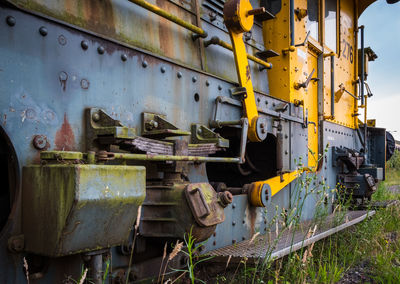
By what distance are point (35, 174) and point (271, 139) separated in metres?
2.70

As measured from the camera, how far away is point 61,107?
1.89 m

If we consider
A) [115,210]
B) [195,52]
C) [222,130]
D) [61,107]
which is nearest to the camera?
[115,210]

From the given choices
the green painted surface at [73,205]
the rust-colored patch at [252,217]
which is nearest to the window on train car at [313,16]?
the rust-colored patch at [252,217]

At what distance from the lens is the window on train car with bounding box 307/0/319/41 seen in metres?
4.77

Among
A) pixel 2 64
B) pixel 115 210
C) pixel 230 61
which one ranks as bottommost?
pixel 115 210

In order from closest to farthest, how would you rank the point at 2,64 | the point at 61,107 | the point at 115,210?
1. the point at 2,64
2. the point at 115,210
3. the point at 61,107

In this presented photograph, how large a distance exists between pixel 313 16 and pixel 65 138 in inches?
151

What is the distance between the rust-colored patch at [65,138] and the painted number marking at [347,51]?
4834 millimetres

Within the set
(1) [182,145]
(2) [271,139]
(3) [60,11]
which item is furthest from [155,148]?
(2) [271,139]

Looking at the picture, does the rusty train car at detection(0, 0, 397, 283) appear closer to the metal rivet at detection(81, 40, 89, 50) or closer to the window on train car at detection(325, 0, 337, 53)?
the metal rivet at detection(81, 40, 89, 50)

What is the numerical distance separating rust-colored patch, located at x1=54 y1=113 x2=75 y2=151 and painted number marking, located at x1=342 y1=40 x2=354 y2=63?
4834mm

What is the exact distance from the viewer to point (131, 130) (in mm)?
2037

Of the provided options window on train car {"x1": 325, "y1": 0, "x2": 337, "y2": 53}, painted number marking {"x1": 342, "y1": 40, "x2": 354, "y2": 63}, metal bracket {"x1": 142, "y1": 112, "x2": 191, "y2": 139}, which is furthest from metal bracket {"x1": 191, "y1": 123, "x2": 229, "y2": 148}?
painted number marking {"x1": 342, "y1": 40, "x2": 354, "y2": 63}

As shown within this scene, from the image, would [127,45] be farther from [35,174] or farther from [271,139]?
[271,139]
